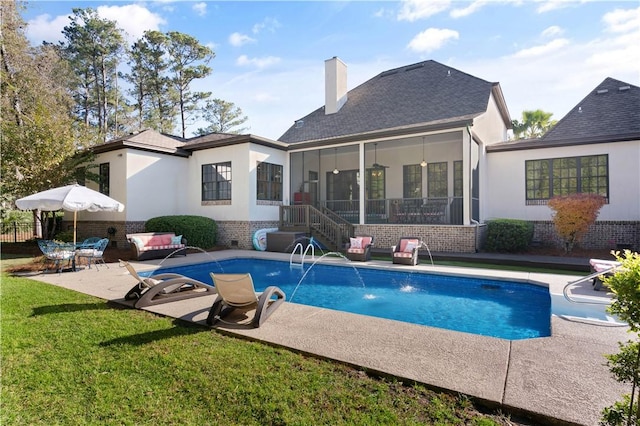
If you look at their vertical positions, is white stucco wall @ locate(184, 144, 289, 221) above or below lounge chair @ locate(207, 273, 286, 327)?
above

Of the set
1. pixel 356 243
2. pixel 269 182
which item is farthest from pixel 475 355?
pixel 269 182

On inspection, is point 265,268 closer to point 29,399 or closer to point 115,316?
point 115,316

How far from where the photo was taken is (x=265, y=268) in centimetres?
1083

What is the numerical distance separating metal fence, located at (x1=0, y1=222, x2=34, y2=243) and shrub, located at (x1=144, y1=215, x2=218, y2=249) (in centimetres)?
784

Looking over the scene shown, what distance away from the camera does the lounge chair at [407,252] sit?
9812 millimetres

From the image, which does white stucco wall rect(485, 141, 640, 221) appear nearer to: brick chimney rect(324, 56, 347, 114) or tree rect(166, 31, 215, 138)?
brick chimney rect(324, 56, 347, 114)

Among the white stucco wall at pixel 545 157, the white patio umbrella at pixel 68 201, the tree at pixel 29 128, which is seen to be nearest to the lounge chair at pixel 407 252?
the white stucco wall at pixel 545 157

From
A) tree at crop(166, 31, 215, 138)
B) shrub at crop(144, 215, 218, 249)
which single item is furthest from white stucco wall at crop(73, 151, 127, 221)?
tree at crop(166, 31, 215, 138)

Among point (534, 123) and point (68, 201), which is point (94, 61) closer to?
point (68, 201)

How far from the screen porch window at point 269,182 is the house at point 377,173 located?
46 millimetres

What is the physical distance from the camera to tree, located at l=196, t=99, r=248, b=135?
30781 mm

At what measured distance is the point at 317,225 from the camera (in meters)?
13.7

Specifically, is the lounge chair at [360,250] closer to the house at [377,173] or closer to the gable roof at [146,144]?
the house at [377,173]

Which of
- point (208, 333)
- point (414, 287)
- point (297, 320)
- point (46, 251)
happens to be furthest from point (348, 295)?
point (46, 251)
